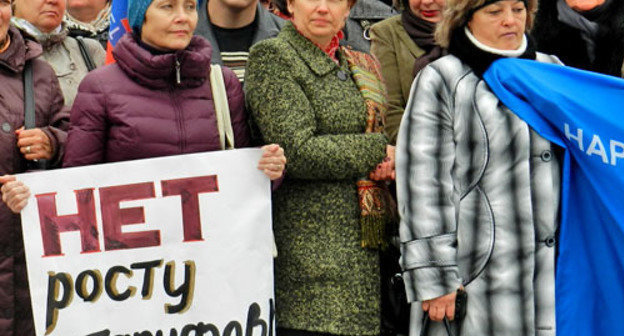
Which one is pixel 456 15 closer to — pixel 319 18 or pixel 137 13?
pixel 319 18

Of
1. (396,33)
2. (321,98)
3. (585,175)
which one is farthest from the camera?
(396,33)

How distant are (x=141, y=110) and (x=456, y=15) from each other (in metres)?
1.31

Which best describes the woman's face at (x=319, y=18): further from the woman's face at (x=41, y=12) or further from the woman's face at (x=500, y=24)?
the woman's face at (x=41, y=12)

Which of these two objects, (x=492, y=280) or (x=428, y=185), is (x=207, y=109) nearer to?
(x=428, y=185)

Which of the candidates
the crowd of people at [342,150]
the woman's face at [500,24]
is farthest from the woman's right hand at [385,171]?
the woman's face at [500,24]

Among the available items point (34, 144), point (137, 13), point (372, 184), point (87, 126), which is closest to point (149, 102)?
point (87, 126)

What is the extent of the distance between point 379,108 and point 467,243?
0.77 metres

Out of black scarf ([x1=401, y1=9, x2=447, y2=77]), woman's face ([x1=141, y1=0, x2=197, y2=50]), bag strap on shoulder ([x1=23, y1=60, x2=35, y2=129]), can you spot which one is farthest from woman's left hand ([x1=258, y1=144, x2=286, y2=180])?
black scarf ([x1=401, y1=9, x2=447, y2=77])

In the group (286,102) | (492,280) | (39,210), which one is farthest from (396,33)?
(39,210)

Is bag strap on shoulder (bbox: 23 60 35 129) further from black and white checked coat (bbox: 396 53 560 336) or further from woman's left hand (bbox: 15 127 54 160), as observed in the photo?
black and white checked coat (bbox: 396 53 560 336)

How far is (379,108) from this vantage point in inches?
180

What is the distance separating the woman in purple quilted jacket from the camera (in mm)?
4172

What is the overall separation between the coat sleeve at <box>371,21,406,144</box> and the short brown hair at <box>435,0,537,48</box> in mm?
759

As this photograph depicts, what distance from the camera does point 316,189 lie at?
14.5ft
